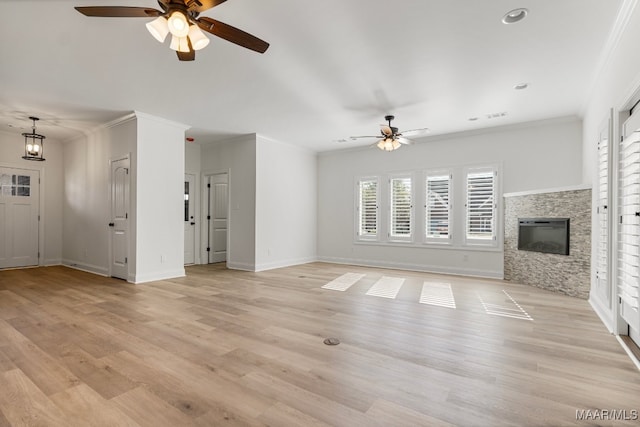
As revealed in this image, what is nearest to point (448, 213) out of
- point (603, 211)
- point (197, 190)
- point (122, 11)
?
point (603, 211)

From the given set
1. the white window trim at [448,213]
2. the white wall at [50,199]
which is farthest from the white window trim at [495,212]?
the white wall at [50,199]

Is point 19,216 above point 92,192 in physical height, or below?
below

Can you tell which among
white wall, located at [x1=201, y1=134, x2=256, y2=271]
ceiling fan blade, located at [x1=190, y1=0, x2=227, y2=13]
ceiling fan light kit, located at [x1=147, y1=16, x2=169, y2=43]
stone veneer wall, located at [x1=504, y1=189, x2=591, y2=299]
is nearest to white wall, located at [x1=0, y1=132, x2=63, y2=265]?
white wall, located at [x1=201, y1=134, x2=256, y2=271]

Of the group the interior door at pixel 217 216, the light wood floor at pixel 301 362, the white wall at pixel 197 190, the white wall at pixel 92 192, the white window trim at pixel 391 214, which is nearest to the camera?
the light wood floor at pixel 301 362

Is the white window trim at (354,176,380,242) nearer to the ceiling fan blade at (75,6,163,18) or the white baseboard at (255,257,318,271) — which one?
the white baseboard at (255,257,318,271)

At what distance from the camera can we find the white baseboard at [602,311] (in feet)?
10.8

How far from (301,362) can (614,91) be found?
4110mm

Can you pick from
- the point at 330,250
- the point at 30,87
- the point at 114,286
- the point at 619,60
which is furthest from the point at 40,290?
the point at 619,60

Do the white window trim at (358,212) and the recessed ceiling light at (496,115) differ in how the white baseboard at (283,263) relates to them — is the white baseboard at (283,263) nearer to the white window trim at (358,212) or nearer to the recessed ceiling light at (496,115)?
the white window trim at (358,212)

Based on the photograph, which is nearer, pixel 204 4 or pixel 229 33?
pixel 204 4

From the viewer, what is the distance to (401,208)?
7.41 meters

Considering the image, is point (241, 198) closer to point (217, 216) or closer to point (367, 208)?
point (217, 216)

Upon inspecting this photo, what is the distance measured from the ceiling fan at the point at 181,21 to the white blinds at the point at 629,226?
3.25 m

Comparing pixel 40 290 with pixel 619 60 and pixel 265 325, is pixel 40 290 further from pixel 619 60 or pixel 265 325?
pixel 619 60
